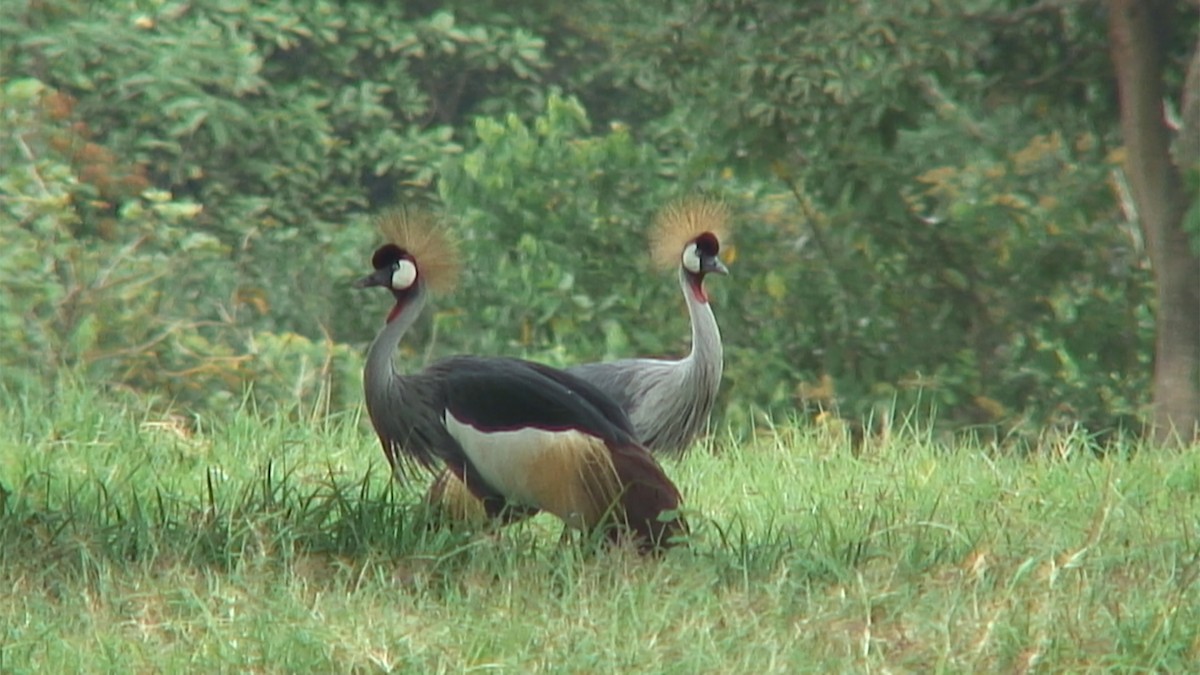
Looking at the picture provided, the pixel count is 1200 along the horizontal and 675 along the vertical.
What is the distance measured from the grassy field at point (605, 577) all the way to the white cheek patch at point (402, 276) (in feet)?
1.75

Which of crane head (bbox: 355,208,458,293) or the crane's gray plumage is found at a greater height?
crane head (bbox: 355,208,458,293)

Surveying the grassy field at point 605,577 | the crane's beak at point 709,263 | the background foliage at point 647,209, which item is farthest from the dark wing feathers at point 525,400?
the background foliage at point 647,209

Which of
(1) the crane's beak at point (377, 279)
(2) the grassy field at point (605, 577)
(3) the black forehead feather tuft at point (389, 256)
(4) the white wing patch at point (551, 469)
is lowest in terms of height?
(2) the grassy field at point (605, 577)

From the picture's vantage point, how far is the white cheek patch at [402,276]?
17.9 feet

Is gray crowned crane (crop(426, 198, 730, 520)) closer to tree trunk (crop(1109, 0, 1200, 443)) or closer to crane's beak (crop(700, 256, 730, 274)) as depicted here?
crane's beak (crop(700, 256, 730, 274))

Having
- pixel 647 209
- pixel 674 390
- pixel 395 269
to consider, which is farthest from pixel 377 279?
pixel 647 209

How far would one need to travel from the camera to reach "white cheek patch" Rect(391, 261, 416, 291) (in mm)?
5465

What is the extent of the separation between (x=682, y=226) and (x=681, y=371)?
510mm

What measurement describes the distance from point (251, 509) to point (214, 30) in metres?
6.62

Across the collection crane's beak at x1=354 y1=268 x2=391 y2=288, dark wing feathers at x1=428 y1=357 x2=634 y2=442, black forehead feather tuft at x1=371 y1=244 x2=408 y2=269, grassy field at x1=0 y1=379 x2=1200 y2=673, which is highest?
black forehead feather tuft at x1=371 y1=244 x2=408 y2=269

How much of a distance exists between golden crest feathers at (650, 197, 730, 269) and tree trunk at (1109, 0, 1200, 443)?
2024 millimetres

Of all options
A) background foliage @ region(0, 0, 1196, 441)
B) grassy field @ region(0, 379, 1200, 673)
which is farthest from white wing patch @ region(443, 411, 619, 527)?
background foliage @ region(0, 0, 1196, 441)

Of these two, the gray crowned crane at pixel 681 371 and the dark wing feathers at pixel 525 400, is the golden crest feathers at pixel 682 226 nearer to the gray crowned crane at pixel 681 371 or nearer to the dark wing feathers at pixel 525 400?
the gray crowned crane at pixel 681 371

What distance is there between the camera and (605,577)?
183 inches
